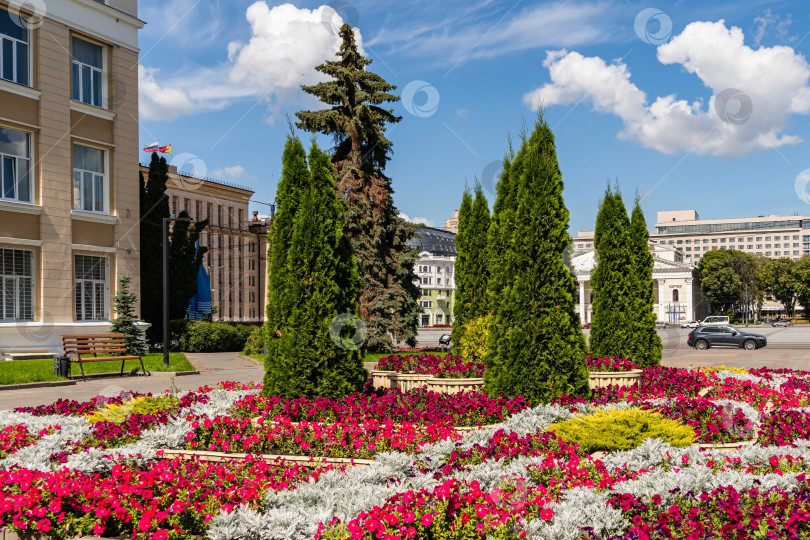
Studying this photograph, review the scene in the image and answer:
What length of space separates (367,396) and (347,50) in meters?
21.9

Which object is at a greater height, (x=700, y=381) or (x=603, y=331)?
(x=603, y=331)

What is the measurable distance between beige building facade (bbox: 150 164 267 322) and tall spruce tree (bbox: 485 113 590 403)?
204 feet

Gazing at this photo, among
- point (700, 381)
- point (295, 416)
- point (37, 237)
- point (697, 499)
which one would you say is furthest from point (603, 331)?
point (37, 237)

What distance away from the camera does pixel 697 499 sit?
4.77m

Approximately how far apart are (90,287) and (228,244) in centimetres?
5419

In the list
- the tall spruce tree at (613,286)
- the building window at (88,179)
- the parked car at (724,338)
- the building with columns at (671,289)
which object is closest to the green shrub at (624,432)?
the tall spruce tree at (613,286)

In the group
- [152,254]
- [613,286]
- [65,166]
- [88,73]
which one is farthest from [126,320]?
[613,286]

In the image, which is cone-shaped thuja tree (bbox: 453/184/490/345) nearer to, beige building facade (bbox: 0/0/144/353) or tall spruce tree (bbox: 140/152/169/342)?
beige building facade (bbox: 0/0/144/353)

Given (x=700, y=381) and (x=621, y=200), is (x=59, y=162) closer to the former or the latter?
(x=621, y=200)

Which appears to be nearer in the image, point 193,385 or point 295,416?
point 295,416

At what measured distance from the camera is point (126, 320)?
924 inches

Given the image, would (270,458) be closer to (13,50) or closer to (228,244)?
(13,50)

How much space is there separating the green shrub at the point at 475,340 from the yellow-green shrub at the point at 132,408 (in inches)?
289

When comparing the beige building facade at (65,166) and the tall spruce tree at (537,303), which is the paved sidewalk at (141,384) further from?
the tall spruce tree at (537,303)
